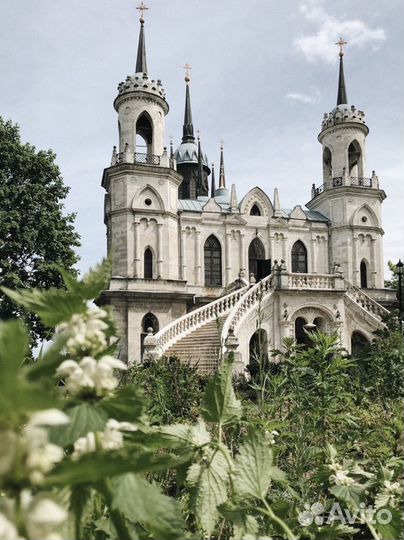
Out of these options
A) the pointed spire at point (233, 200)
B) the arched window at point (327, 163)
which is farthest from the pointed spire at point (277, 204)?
the arched window at point (327, 163)

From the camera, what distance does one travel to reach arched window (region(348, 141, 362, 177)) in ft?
112

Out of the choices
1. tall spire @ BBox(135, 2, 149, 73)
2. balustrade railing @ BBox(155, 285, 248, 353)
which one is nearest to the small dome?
tall spire @ BBox(135, 2, 149, 73)

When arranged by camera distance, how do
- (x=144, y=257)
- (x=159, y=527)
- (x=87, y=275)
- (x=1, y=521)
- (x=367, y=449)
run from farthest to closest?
(x=144, y=257) < (x=367, y=449) < (x=87, y=275) < (x=159, y=527) < (x=1, y=521)

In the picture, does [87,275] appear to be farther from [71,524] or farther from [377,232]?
[377,232]

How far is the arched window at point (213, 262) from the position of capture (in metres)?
30.5

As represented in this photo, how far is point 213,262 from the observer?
3078 cm

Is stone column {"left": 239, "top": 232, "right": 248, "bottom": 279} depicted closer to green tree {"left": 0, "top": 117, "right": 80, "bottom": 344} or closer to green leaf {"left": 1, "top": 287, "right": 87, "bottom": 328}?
green tree {"left": 0, "top": 117, "right": 80, "bottom": 344}

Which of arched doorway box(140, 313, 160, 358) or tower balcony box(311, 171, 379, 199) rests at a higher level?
tower balcony box(311, 171, 379, 199)

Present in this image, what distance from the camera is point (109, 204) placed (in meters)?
29.5

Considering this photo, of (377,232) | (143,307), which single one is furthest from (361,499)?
(377,232)

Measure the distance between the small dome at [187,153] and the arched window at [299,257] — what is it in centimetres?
1890

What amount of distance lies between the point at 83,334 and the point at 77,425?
20 cm

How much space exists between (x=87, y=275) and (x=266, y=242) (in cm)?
3120

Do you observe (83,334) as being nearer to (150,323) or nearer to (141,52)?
(150,323)
